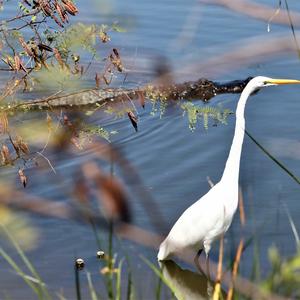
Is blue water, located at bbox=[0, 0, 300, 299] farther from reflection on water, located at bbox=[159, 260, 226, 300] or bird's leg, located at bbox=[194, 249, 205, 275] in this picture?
bird's leg, located at bbox=[194, 249, 205, 275]

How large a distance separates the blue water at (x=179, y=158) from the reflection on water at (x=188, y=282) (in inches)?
5.2

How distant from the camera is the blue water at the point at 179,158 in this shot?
5.10 m

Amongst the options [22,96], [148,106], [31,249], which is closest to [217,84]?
[148,106]

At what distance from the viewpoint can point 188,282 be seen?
16.6 feet

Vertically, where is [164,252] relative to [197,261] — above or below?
above

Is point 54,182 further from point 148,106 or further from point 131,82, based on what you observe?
point 131,82

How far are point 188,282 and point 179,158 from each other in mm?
1804

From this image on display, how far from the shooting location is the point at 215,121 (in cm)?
757

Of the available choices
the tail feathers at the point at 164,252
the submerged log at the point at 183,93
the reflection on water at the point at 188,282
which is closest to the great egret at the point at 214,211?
the tail feathers at the point at 164,252

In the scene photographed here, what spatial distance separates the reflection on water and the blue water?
0.13 metres

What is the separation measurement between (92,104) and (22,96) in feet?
2.18

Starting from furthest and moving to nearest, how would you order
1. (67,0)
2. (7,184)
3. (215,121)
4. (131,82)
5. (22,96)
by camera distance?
1. (131,82)
2. (22,96)
3. (215,121)
4. (7,184)
5. (67,0)

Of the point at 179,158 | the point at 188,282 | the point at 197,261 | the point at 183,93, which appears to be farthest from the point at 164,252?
the point at 183,93

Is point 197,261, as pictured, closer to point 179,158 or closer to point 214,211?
point 214,211
